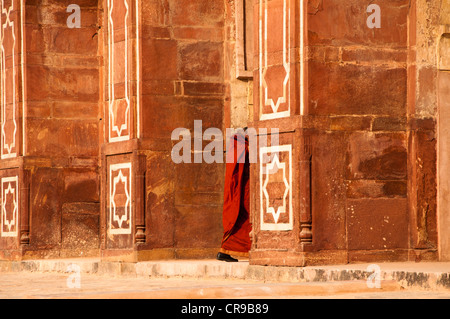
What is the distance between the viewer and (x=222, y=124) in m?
14.7

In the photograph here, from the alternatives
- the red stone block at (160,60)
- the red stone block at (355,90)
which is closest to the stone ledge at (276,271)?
the red stone block at (355,90)

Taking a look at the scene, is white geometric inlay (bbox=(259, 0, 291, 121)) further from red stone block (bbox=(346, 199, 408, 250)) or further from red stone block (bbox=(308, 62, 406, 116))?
red stone block (bbox=(346, 199, 408, 250))

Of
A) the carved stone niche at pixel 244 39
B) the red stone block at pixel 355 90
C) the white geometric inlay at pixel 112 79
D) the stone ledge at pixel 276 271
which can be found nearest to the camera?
the stone ledge at pixel 276 271

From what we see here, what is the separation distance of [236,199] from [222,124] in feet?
4.38

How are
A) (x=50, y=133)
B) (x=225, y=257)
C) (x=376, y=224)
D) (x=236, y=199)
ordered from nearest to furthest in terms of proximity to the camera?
1. (x=376, y=224)
2. (x=225, y=257)
3. (x=236, y=199)
4. (x=50, y=133)

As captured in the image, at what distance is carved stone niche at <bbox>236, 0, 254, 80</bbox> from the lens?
14.7 m

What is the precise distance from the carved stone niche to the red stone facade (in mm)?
16

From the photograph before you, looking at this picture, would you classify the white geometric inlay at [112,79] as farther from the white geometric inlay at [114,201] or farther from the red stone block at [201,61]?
the red stone block at [201,61]

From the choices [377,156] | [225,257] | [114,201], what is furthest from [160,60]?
[377,156]

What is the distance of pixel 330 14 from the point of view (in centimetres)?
1154

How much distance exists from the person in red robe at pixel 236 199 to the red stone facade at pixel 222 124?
856 mm

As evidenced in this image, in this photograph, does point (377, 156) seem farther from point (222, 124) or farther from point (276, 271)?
point (222, 124)

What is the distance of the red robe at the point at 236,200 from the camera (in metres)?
13.5

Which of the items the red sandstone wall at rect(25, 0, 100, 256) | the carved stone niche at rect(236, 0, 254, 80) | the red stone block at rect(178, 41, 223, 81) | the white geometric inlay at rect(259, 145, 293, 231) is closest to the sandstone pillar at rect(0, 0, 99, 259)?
the red sandstone wall at rect(25, 0, 100, 256)
